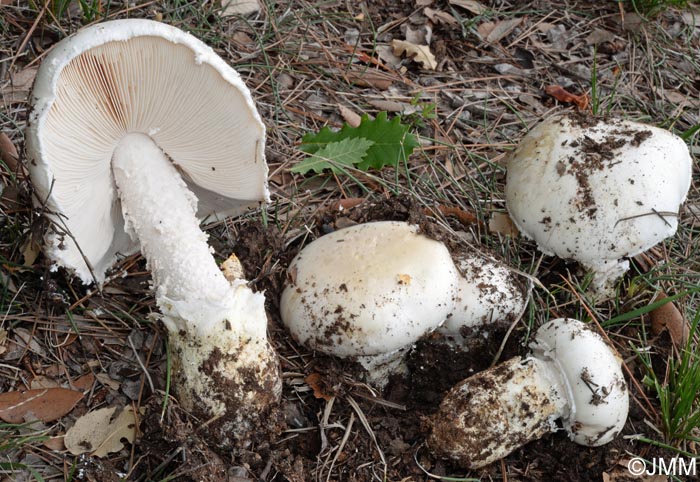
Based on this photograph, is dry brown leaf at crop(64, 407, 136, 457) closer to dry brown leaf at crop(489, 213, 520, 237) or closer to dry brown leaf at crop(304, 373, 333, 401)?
dry brown leaf at crop(304, 373, 333, 401)

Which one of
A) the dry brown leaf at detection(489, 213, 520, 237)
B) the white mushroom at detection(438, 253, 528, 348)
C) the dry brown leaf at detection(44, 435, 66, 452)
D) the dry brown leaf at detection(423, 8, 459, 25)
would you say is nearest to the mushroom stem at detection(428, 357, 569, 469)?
the white mushroom at detection(438, 253, 528, 348)

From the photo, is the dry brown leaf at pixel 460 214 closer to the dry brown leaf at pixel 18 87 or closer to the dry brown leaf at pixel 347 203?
the dry brown leaf at pixel 347 203

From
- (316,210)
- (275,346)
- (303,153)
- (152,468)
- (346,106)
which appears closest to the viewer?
(152,468)

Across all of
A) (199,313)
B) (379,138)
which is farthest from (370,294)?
(379,138)

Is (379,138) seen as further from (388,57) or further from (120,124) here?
(120,124)

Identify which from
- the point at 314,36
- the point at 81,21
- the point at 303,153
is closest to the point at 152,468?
the point at 303,153

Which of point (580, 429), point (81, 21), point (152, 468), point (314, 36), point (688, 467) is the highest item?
point (81, 21)

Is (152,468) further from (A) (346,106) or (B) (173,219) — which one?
(A) (346,106)
